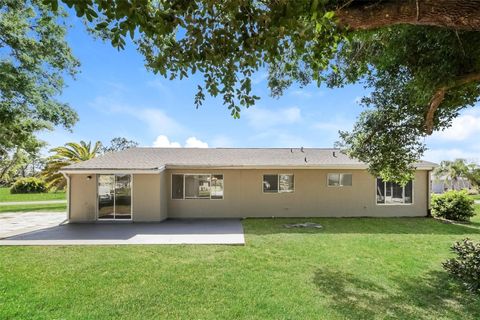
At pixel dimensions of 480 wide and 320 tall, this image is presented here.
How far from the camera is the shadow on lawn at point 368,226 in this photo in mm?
11297

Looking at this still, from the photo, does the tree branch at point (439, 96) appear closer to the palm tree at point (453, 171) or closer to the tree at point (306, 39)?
the tree at point (306, 39)

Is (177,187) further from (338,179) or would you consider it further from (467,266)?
(467,266)

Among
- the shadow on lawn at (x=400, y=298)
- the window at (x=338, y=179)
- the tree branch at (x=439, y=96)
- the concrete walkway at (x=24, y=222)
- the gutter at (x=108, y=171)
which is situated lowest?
the concrete walkway at (x=24, y=222)

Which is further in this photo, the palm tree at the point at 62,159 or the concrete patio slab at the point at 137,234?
the palm tree at the point at 62,159

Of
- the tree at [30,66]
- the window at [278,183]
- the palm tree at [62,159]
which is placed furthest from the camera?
the palm tree at [62,159]

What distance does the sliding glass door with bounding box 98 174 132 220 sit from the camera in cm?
1358

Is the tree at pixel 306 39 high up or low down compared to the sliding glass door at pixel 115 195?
up

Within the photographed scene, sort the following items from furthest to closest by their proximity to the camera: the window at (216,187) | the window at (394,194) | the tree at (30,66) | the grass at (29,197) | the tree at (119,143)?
the tree at (119,143) < the grass at (29,197) < the window at (394,194) < the window at (216,187) < the tree at (30,66)

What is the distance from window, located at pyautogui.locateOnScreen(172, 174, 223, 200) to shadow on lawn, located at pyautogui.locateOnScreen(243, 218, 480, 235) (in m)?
2.28

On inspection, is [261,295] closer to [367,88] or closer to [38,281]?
[38,281]

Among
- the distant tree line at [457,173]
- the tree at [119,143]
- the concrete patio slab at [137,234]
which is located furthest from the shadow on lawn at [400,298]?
the tree at [119,143]

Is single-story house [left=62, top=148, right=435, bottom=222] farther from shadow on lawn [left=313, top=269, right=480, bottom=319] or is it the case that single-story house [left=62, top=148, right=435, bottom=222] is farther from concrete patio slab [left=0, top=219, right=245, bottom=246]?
shadow on lawn [left=313, top=269, right=480, bottom=319]

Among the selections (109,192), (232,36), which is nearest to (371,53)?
(232,36)

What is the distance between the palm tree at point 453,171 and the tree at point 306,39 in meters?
36.1
